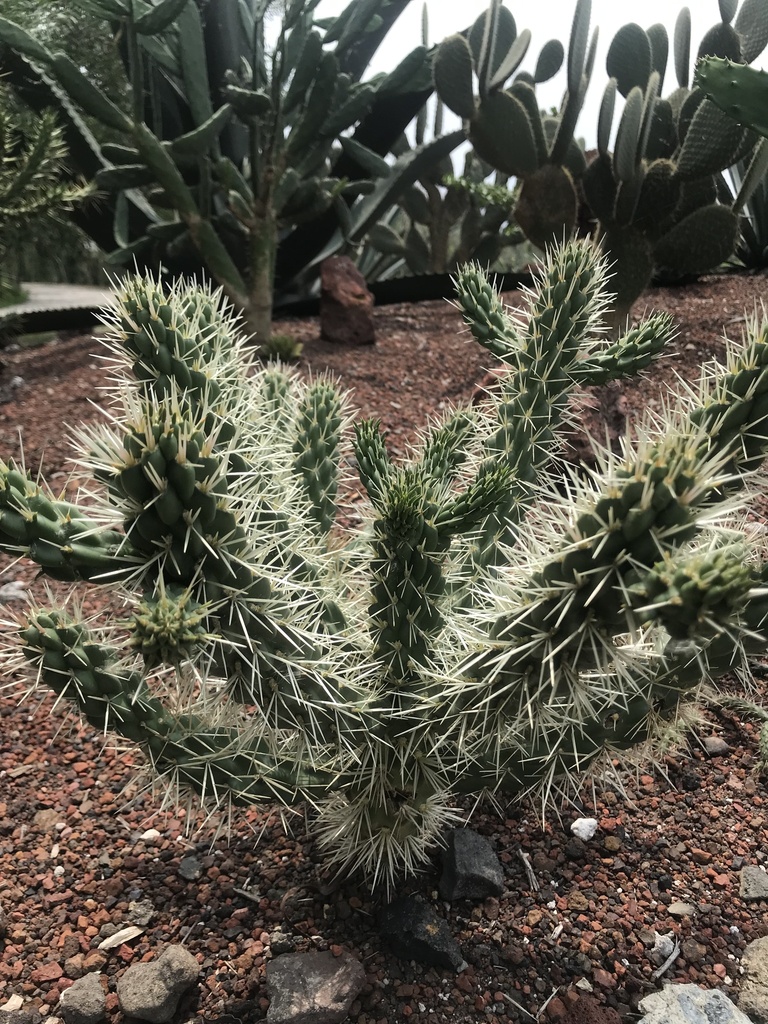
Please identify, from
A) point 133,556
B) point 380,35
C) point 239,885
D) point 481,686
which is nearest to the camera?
point 133,556

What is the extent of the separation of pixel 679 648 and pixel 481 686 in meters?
0.38

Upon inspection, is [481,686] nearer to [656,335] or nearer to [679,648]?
[679,648]

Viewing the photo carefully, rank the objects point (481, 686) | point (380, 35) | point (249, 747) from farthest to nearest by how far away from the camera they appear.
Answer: point (380, 35), point (249, 747), point (481, 686)

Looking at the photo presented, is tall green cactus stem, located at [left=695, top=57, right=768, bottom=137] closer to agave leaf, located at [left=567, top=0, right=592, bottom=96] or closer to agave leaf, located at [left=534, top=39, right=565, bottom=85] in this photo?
agave leaf, located at [left=567, top=0, right=592, bottom=96]

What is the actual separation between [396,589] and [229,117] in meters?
4.96

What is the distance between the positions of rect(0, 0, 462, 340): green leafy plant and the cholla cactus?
10.1ft

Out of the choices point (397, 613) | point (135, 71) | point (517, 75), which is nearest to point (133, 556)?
point (397, 613)

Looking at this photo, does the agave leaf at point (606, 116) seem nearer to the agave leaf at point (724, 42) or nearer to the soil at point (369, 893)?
the agave leaf at point (724, 42)

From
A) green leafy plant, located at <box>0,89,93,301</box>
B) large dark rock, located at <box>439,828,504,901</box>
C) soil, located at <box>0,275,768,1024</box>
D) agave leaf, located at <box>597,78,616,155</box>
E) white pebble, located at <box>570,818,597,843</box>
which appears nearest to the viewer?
soil, located at <box>0,275,768,1024</box>

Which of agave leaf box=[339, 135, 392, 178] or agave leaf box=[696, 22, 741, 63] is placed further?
agave leaf box=[339, 135, 392, 178]

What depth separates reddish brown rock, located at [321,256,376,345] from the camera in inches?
237

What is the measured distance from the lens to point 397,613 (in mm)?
1786

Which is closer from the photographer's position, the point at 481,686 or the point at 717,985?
the point at 481,686

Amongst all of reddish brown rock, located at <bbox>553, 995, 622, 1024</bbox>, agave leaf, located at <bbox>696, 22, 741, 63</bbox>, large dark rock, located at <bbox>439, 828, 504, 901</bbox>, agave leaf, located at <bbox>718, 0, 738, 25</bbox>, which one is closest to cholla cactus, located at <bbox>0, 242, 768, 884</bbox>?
large dark rock, located at <bbox>439, 828, 504, 901</bbox>
